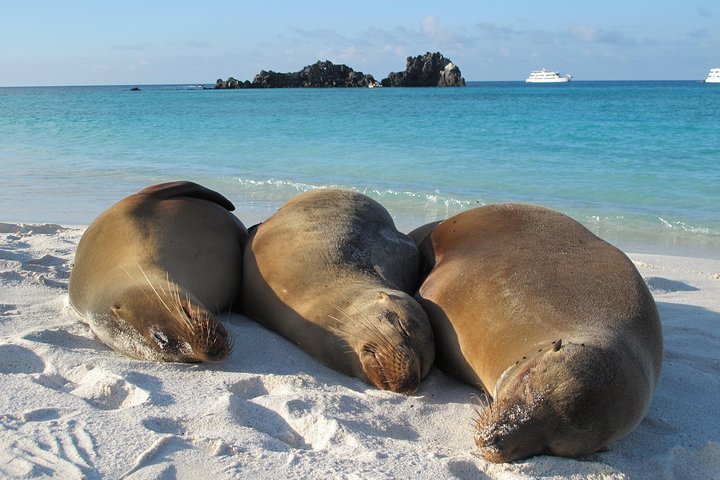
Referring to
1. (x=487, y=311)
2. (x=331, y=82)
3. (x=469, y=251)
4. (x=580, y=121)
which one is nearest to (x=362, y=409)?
(x=487, y=311)

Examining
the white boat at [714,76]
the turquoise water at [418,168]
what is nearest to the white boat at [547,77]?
the white boat at [714,76]

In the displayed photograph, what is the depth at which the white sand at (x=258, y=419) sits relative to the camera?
8.99 feet

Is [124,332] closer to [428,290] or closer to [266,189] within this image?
[428,290]

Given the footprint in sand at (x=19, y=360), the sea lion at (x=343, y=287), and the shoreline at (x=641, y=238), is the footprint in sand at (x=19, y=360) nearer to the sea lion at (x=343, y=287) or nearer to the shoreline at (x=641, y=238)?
the sea lion at (x=343, y=287)

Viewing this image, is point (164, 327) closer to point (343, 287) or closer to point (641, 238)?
point (343, 287)

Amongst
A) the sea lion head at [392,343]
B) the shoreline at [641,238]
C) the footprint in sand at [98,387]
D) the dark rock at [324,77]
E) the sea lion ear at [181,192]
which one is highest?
the dark rock at [324,77]

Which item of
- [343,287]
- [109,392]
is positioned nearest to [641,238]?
[343,287]

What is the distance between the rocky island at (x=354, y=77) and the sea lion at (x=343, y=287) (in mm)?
92240

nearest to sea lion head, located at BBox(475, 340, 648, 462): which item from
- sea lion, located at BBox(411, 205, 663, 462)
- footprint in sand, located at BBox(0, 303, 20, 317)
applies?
sea lion, located at BBox(411, 205, 663, 462)

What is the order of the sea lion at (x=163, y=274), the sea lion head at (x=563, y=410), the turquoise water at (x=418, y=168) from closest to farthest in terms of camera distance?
the sea lion head at (x=563, y=410), the sea lion at (x=163, y=274), the turquoise water at (x=418, y=168)

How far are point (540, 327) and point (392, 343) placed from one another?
70 centimetres

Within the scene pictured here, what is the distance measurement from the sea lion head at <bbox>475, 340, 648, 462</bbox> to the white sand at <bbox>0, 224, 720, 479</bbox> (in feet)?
0.21

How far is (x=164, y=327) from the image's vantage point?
12.6ft

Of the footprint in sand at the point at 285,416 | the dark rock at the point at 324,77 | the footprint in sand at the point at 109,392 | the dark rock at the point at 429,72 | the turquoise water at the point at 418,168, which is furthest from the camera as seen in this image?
the dark rock at the point at 324,77
